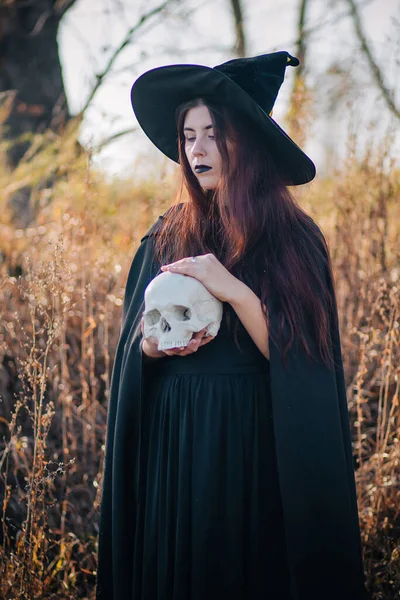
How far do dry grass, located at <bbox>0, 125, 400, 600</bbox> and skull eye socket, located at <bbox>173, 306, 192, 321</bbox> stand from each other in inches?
23.9

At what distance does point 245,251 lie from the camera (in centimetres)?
211

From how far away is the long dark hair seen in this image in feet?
6.61

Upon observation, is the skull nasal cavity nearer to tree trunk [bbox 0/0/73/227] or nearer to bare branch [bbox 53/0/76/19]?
tree trunk [bbox 0/0/73/227]

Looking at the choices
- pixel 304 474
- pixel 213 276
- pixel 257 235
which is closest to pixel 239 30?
pixel 257 235

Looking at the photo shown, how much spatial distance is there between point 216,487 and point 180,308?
60 cm

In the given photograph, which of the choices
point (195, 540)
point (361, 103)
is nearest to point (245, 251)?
point (195, 540)

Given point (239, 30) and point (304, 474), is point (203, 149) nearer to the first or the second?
point (304, 474)

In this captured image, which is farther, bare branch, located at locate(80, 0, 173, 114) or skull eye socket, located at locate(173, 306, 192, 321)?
bare branch, located at locate(80, 0, 173, 114)

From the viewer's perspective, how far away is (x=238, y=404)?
199 centimetres

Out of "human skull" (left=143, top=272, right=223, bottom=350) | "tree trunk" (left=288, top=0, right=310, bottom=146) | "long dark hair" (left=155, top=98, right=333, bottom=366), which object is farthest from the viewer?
"tree trunk" (left=288, top=0, right=310, bottom=146)

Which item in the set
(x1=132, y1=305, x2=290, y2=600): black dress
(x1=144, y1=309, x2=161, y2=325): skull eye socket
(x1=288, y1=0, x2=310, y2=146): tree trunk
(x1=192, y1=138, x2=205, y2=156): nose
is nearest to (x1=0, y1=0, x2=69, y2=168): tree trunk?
(x1=288, y1=0, x2=310, y2=146): tree trunk

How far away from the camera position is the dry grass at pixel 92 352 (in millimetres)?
2754

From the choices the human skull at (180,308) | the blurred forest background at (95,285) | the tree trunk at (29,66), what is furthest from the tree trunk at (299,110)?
the tree trunk at (29,66)

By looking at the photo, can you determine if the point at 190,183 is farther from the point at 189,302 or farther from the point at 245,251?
the point at 189,302
